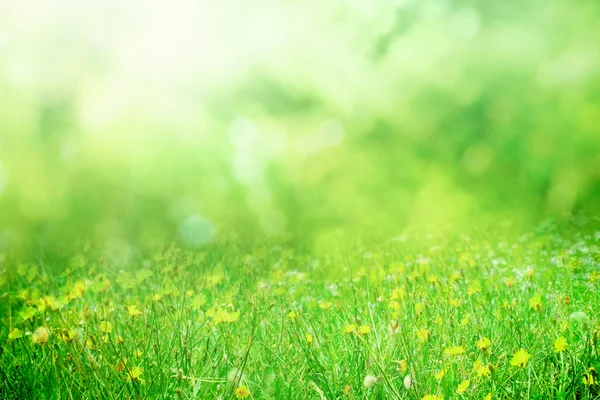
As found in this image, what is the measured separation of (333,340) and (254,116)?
2334mm

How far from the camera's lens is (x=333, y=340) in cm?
149

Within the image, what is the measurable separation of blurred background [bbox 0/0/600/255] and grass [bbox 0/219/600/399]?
1.36 meters

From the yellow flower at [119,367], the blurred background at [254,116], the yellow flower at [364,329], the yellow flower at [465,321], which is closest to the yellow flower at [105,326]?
the yellow flower at [119,367]

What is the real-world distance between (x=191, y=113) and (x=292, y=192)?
2.80ft

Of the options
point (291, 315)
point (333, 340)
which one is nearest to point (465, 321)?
point (333, 340)

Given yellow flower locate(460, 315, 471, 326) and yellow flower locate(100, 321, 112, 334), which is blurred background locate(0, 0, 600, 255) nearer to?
yellow flower locate(460, 315, 471, 326)

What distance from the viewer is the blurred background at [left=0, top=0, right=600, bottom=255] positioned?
10.9 feet

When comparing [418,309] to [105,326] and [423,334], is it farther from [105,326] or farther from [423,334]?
[105,326]

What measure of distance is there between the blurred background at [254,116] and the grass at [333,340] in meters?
1.36

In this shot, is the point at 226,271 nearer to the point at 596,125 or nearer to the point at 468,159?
the point at 468,159

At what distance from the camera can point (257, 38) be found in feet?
11.9

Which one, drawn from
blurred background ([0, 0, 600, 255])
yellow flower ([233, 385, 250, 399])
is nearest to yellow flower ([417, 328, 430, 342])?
yellow flower ([233, 385, 250, 399])

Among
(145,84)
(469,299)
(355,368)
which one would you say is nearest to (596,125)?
(469,299)

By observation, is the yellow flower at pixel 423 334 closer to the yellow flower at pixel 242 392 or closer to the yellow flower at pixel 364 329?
the yellow flower at pixel 364 329
